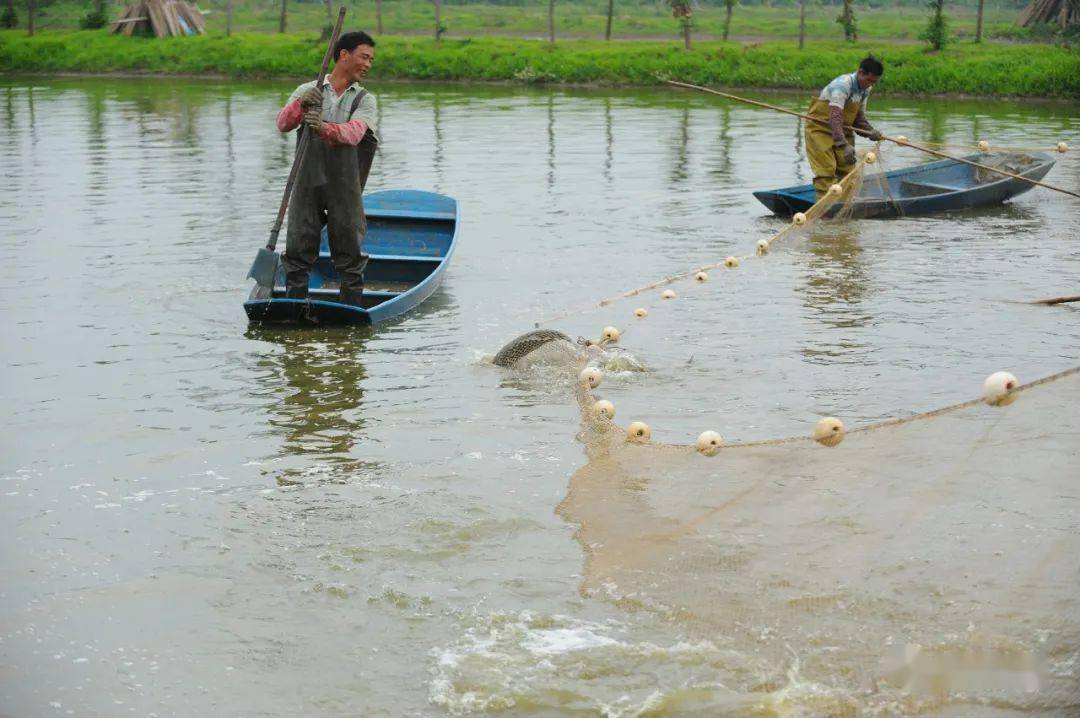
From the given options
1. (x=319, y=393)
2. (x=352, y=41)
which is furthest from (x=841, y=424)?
(x=352, y=41)

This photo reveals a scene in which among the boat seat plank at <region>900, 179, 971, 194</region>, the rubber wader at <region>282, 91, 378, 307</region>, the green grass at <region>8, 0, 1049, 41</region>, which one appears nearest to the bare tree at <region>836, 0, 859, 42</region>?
the green grass at <region>8, 0, 1049, 41</region>

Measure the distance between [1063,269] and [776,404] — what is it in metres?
5.12

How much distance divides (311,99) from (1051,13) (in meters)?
38.7

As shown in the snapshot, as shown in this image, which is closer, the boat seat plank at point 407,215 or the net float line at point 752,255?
the net float line at point 752,255

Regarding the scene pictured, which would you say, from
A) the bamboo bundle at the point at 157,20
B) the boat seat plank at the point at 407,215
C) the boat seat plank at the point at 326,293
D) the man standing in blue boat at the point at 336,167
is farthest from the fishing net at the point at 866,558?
the bamboo bundle at the point at 157,20

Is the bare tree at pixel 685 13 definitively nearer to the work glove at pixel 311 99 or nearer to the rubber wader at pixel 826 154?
the rubber wader at pixel 826 154

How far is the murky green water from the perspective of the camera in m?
4.74

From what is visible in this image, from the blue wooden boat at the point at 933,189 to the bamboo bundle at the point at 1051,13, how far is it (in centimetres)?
2756

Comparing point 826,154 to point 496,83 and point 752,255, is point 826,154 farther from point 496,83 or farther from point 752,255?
point 496,83

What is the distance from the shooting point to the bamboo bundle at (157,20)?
142ft

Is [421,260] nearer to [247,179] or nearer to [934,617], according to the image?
[934,617]

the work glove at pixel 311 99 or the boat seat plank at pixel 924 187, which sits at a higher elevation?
the work glove at pixel 311 99

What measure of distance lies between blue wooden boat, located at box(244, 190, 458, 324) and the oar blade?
0.30 feet

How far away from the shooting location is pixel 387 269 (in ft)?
35.1
